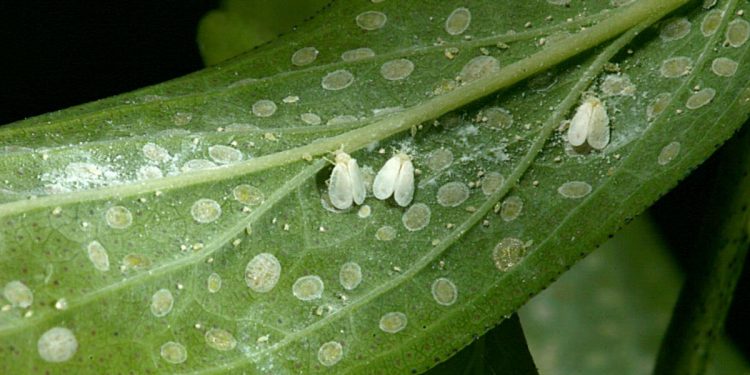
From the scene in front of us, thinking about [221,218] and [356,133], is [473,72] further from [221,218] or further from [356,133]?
[221,218]

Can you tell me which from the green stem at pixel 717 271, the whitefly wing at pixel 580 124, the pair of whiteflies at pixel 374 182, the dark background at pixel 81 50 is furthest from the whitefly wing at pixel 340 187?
the green stem at pixel 717 271

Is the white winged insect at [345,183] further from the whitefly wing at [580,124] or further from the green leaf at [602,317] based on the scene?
the green leaf at [602,317]

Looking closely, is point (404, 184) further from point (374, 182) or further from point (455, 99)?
point (455, 99)

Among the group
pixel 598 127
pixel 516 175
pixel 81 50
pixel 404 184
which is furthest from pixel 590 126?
pixel 81 50

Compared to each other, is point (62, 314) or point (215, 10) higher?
point (215, 10)

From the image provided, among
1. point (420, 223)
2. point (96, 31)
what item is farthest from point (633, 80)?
point (96, 31)

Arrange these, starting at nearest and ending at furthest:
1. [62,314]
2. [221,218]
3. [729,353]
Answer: [62,314] → [221,218] → [729,353]

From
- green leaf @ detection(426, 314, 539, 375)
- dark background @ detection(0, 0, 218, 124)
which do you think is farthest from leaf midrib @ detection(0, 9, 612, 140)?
green leaf @ detection(426, 314, 539, 375)
